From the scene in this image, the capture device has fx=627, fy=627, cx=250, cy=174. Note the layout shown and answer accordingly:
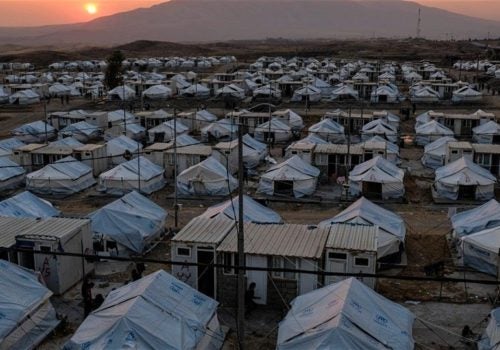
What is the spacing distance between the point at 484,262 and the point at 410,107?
3943 centimetres

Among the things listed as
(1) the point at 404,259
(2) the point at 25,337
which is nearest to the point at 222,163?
(1) the point at 404,259

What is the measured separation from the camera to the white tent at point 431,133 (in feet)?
129

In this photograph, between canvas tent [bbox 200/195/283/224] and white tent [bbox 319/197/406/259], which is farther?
canvas tent [bbox 200/195/283/224]

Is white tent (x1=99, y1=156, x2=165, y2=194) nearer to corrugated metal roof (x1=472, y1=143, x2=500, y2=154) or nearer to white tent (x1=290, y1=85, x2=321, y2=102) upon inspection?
corrugated metal roof (x1=472, y1=143, x2=500, y2=154)

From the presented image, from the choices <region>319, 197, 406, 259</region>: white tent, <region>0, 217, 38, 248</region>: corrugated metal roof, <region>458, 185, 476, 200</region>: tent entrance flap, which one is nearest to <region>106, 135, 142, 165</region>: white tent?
<region>0, 217, 38, 248</region>: corrugated metal roof

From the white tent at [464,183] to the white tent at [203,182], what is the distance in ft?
31.0

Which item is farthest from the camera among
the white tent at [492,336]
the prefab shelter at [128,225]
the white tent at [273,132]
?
the white tent at [273,132]

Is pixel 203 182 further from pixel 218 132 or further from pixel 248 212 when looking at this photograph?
pixel 218 132

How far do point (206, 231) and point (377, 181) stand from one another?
11.9 m

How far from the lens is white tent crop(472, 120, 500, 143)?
39.3 m

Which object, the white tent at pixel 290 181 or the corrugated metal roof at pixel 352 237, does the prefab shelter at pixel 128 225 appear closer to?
the corrugated metal roof at pixel 352 237

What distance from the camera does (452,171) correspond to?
27859 millimetres

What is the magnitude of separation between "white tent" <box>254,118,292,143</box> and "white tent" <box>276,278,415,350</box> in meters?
26.9

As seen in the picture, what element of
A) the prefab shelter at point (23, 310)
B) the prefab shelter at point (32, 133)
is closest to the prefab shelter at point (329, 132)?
the prefab shelter at point (32, 133)
